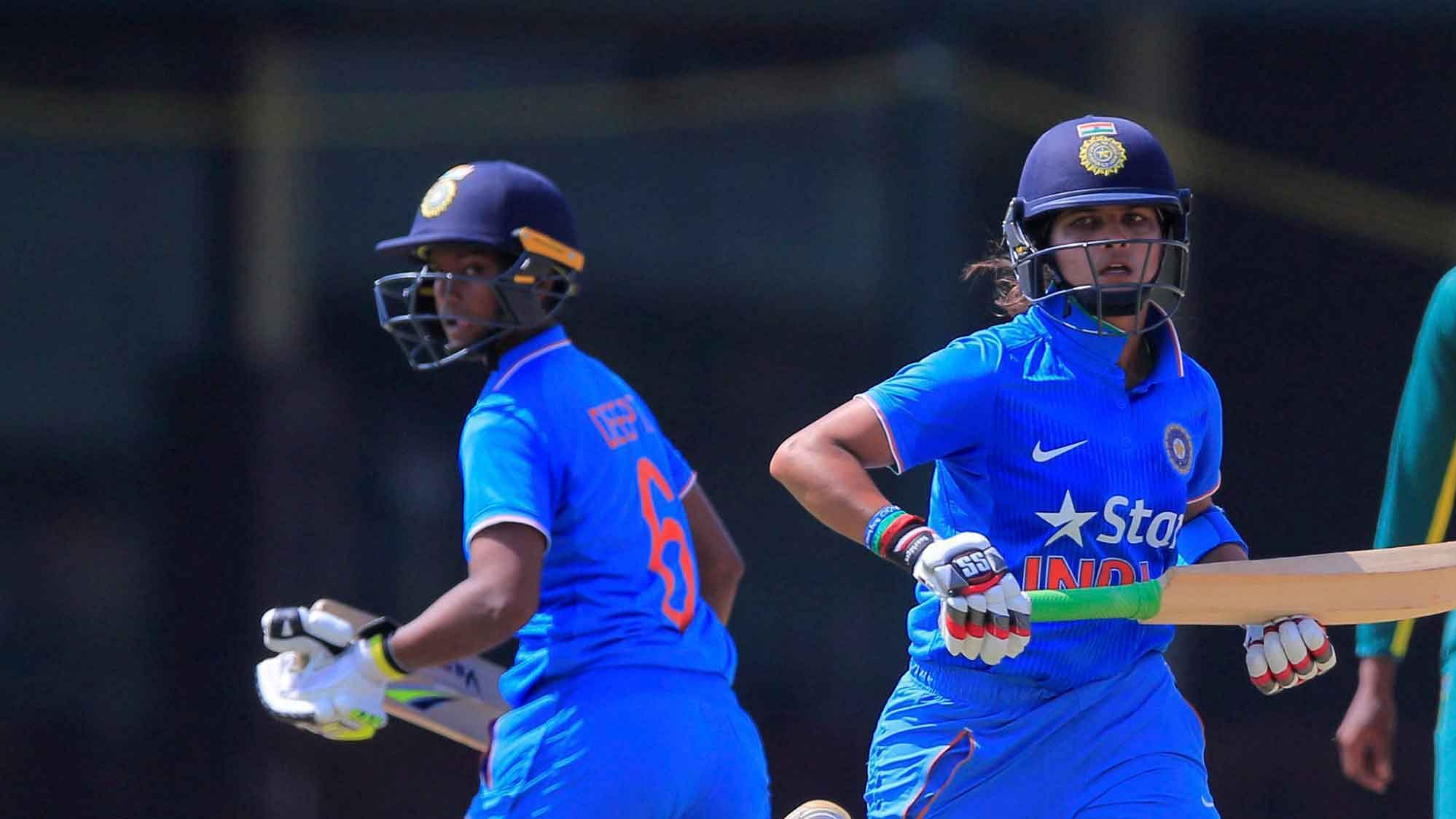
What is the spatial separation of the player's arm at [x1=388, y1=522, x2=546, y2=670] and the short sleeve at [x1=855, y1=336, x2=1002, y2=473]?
585 mm

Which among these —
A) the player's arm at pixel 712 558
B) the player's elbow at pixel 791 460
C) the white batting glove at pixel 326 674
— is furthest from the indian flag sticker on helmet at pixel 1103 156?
the white batting glove at pixel 326 674

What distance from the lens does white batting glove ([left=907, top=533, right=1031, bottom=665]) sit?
2754 mm

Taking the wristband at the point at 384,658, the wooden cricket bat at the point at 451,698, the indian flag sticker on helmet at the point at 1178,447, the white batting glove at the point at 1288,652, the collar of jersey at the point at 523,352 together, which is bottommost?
the wooden cricket bat at the point at 451,698

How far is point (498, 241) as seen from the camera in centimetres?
344

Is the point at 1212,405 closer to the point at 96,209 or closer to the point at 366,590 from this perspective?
the point at 366,590

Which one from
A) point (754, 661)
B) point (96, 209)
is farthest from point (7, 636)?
point (754, 661)

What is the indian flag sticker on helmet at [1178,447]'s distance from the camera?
125 inches

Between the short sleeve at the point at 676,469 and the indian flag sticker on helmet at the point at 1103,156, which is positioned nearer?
the indian flag sticker on helmet at the point at 1103,156

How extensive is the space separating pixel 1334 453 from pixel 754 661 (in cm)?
203

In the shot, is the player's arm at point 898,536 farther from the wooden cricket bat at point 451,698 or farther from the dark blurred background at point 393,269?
the dark blurred background at point 393,269

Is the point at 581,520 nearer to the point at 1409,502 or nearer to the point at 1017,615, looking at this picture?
the point at 1017,615

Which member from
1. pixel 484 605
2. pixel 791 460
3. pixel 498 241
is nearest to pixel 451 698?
pixel 484 605

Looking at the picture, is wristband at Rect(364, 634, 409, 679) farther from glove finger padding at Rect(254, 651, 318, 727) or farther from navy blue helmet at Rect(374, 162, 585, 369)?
navy blue helmet at Rect(374, 162, 585, 369)

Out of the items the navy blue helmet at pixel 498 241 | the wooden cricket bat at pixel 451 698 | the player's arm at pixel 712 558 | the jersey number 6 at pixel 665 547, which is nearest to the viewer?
the jersey number 6 at pixel 665 547
